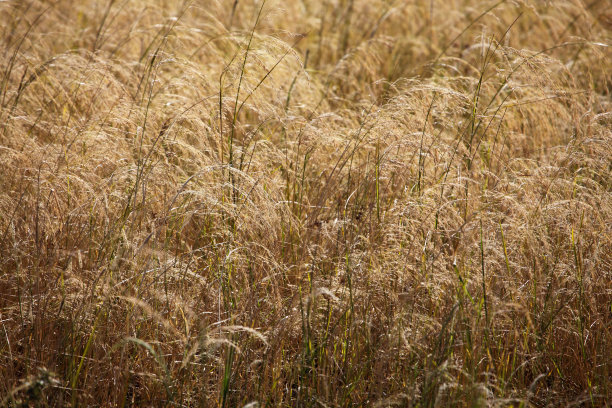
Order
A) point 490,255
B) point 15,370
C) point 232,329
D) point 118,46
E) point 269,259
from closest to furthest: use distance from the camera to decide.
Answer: point 232,329
point 15,370
point 490,255
point 269,259
point 118,46

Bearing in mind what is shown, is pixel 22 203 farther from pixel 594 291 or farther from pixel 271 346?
pixel 594 291

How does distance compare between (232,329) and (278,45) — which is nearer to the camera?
(232,329)

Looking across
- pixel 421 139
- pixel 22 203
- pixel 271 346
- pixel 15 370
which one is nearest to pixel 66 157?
pixel 22 203

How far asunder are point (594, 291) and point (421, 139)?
3.01 ft

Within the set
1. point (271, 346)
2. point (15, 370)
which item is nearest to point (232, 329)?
point (271, 346)

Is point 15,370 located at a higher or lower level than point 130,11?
lower

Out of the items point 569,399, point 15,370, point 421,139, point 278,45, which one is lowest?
point 15,370

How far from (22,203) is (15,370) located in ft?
2.39

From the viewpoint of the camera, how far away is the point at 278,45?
2709 mm

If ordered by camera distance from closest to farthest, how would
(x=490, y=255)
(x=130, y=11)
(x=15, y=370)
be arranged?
1. (x=15, y=370)
2. (x=490, y=255)
3. (x=130, y=11)

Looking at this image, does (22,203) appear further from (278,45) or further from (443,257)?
(443,257)

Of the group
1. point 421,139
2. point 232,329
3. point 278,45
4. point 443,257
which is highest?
point 278,45

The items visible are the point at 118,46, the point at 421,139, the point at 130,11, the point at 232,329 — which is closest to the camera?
the point at 232,329

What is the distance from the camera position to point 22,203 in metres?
2.37
